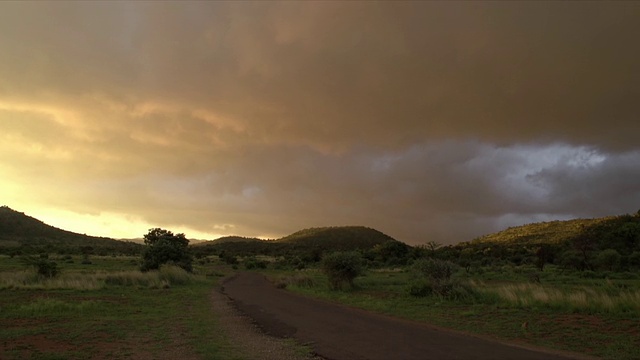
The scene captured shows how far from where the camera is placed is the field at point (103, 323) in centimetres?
1266

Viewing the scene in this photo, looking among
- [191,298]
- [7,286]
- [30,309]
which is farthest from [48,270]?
[30,309]

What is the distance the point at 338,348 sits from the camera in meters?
12.6

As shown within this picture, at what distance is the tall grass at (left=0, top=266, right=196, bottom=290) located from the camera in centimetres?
3092

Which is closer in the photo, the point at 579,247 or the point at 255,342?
the point at 255,342

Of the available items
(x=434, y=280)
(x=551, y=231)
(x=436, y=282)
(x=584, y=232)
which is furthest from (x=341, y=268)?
(x=551, y=231)

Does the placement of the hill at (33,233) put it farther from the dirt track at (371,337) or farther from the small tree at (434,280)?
the dirt track at (371,337)

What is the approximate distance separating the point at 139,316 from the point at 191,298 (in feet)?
28.7

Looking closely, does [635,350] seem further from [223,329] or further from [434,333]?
[223,329]

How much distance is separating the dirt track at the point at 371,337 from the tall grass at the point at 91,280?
1581cm

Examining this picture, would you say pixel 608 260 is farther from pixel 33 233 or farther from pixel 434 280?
pixel 33 233

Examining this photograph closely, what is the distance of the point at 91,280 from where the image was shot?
3406 cm

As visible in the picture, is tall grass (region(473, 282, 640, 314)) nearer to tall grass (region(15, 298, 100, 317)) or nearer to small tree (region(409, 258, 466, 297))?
small tree (region(409, 258, 466, 297))

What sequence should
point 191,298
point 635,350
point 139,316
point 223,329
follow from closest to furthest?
1. point 635,350
2. point 223,329
3. point 139,316
4. point 191,298

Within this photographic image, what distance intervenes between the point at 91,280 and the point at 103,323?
1819 cm
